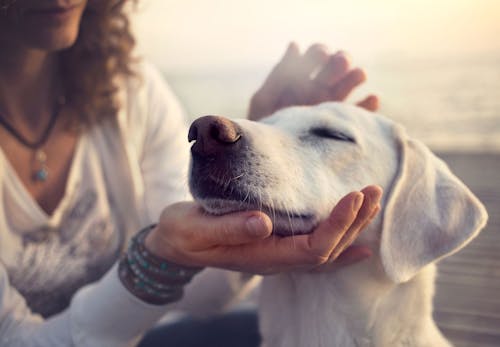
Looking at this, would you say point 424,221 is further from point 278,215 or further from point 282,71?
point 282,71

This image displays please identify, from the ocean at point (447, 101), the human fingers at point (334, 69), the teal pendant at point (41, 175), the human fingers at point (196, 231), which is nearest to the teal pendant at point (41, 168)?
the teal pendant at point (41, 175)

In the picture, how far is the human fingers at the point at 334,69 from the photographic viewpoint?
2072 mm

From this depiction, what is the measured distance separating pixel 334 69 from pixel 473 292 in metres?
1.43

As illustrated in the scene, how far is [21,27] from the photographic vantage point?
1.63 m

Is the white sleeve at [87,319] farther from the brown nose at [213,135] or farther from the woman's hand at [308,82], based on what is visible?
the woman's hand at [308,82]

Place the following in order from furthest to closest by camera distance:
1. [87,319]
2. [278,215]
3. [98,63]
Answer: [98,63], [87,319], [278,215]

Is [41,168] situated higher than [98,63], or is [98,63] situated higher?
[98,63]

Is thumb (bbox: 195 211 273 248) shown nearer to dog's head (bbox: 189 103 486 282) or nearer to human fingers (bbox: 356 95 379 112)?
dog's head (bbox: 189 103 486 282)

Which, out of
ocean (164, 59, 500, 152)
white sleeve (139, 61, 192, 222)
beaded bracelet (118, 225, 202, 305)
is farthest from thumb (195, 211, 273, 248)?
ocean (164, 59, 500, 152)

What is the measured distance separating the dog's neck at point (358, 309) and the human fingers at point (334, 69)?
0.85 m

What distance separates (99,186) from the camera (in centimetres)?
211

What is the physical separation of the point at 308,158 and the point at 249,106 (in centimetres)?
78

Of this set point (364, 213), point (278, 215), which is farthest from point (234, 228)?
point (364, 213)


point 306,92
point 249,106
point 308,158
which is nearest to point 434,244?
point 308,158
